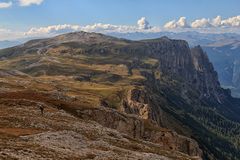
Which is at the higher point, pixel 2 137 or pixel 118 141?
pixel 2 137

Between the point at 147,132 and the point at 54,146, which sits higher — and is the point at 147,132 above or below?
below

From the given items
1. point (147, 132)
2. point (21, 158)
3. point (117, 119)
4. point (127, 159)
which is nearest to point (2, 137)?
point (21, 158)

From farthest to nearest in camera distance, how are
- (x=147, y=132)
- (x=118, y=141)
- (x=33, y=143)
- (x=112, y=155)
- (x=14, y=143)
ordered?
(x=147, y=132) < (x=118, y=141) < (x=112, y=155) < (x=33, y=143) < (x=14, y=143)

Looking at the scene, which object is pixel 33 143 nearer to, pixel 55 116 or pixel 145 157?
pixel 145 157

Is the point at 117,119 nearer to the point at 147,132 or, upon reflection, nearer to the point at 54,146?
the point at 147,132

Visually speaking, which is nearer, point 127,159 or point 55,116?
point 127,159

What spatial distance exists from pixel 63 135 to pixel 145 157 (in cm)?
1418

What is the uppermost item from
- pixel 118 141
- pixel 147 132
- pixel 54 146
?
pixel 54 146

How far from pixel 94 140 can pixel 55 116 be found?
18682 mm

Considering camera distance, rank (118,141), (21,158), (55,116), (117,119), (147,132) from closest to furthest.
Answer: (21,158) < (118,141) < (55,116) < (117,119) < (147,132)

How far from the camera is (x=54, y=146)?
203ft

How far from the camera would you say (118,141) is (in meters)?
86.9

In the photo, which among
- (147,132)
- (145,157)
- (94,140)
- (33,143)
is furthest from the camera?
(147,132)

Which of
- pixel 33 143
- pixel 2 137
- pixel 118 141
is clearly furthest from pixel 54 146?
pixel 118 141
